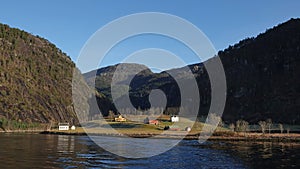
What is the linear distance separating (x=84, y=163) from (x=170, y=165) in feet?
42.4

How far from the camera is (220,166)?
177 feet

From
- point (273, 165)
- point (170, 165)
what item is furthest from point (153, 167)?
point (273, 165)

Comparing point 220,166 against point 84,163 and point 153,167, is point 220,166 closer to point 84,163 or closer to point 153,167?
point 153,167

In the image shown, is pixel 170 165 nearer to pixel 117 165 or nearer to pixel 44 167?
pixel 117 165

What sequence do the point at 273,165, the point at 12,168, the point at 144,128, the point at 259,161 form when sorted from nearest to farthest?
1. the point at 12,168
2. the point at 273,165
3. the point at 259,161
4. the point at 144,128

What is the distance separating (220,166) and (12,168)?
93.9ft

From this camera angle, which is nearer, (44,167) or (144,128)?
(44,167)

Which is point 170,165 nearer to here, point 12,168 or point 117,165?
point 117,165

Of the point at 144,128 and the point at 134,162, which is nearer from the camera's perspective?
the point at 134,162

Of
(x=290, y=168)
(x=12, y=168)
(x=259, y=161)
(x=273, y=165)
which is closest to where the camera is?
(x=12, y=168)

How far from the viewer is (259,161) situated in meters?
60.5

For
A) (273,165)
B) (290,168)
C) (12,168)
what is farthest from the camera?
(273,165)

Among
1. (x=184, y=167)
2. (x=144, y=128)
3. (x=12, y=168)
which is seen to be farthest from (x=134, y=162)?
(x=144, y=128)

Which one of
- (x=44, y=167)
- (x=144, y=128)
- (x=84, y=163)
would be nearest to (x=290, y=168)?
(x=84, y=163)
